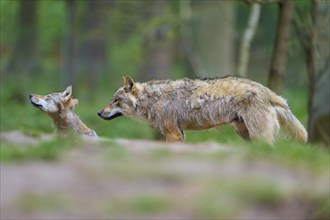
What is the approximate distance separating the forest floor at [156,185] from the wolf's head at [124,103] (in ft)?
9.90

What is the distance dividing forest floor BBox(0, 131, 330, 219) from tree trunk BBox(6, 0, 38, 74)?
75.6 feet

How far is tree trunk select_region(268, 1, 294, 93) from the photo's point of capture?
588 inches

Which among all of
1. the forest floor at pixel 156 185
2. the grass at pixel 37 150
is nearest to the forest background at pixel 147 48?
the forest floor at pixel 156 185

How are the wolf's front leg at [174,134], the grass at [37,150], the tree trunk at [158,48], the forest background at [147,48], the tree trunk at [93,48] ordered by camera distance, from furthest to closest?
the tree trunk at [93,48] < the tree trunk at [158,48] < the forest background at [147,48] < the wolf's front leg at [174,134] < the grass at [37,150]

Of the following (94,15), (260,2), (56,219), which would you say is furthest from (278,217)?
(94,15)

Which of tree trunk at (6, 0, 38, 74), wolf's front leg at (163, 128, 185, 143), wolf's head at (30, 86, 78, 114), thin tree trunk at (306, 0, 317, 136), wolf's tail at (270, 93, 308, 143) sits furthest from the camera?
tree trunk at (6, 0, 38, 74)

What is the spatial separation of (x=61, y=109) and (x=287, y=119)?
2402mm

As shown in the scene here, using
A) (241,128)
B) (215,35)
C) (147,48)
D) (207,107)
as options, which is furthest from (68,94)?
(215,35)

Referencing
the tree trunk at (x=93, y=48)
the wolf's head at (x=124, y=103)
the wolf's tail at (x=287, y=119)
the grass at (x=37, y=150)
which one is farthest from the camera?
the tree trunk at (x=93, y=48)

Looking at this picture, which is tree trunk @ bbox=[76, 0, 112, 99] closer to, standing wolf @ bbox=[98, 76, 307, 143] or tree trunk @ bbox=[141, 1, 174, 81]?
tree trunk @ bbox=[141, 1, 174, 81]

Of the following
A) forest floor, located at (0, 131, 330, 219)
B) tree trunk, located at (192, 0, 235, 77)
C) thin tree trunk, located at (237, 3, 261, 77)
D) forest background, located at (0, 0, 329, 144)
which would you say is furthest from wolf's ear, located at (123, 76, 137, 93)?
tree trunk, located at (192, 0, 235, 77)

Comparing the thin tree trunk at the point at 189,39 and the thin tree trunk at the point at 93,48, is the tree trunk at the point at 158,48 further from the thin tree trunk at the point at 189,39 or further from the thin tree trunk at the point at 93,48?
the thin tree trunk at the point at 93,48

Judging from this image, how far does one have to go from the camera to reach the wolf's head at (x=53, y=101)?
34.0 ft

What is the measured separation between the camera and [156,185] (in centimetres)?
647
